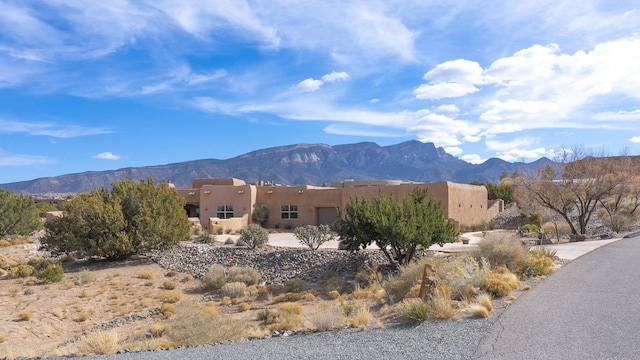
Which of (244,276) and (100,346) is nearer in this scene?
(100,346)

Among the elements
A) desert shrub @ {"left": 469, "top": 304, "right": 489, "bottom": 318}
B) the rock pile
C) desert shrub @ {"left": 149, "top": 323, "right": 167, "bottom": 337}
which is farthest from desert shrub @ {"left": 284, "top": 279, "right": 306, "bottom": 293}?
desert shrub @ {"left": 469, "top": 304, "right": 489, "bottom": 318}

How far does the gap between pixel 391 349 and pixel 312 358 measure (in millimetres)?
1200

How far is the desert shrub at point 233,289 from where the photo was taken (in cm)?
1888

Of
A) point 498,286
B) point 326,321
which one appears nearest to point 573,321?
point 498,286

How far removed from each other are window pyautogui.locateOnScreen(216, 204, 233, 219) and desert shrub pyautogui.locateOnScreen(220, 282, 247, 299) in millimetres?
24537

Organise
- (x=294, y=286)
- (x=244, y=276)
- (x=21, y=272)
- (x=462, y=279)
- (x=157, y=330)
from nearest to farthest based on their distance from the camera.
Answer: (x=462, y=279) → (x=157, y=330) → (x=294, y=286) → (x=244, y=276) → (x=21, y=272)

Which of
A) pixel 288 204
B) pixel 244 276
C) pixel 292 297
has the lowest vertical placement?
pixel 292 297

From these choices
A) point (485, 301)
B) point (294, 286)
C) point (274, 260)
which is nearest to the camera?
point (485, 301)

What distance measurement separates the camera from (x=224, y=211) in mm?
43750

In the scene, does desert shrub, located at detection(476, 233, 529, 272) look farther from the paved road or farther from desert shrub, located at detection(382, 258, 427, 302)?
desert shrub, located at detection(382, 258, 427, 302)

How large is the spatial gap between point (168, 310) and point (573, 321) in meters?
12.4

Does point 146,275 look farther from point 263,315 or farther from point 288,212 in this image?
point 288,212

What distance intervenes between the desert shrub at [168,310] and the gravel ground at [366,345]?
844cm

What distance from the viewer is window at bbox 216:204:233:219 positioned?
4353cm
